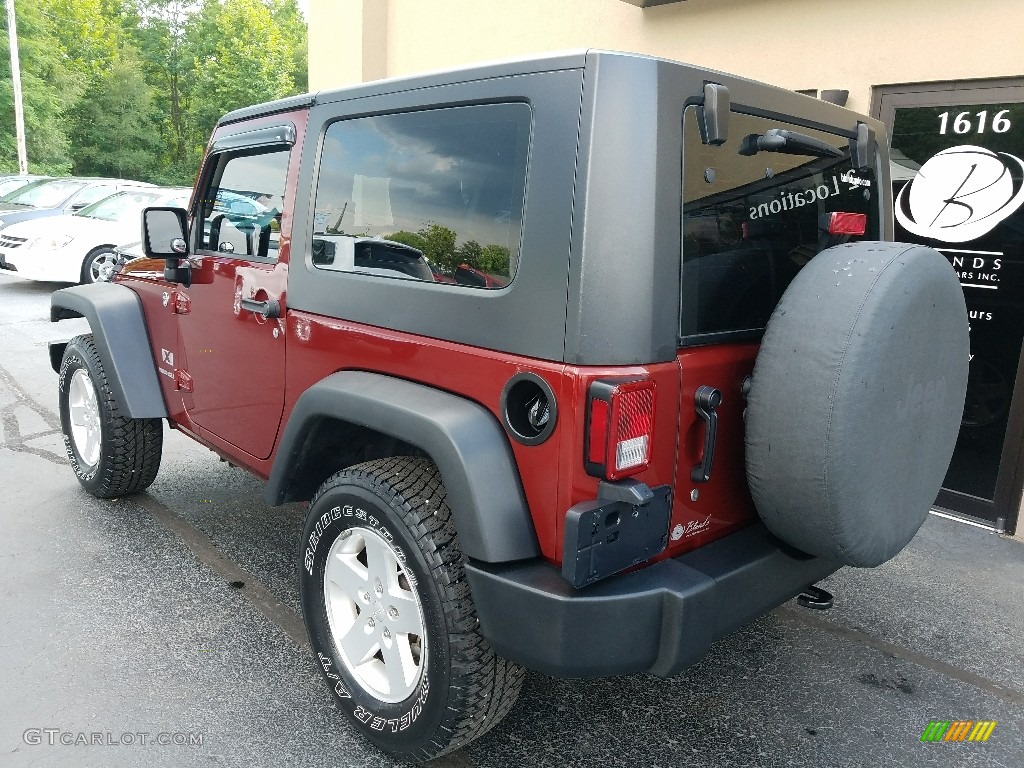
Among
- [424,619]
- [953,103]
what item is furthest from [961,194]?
[424,619]

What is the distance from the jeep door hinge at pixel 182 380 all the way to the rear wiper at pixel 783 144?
255 cm

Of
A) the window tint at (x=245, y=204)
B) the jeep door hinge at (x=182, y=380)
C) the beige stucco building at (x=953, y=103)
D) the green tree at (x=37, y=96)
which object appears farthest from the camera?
the green tree at (x=37, y=96)

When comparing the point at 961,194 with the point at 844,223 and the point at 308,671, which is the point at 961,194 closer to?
the point at 844,223

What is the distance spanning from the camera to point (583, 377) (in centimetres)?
185

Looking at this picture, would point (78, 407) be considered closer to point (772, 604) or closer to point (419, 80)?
point (419, 80)

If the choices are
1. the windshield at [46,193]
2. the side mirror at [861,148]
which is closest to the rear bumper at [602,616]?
the side mirror at [861,148]

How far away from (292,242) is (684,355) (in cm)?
149

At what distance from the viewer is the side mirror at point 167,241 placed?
11.1 feet

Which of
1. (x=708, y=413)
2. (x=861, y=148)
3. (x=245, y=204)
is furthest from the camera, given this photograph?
(x=245, y=204)

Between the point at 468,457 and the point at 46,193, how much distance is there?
14.5 metres

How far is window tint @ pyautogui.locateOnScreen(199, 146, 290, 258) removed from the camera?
9.62 ft

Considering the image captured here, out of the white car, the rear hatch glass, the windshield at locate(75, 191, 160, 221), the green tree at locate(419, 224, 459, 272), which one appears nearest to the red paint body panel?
the rear hatch glass

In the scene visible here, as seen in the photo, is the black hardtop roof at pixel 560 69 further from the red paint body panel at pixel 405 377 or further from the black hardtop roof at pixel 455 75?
the red paint body panel at pixel 405 377

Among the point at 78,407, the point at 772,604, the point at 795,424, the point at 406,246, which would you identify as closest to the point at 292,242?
the point at 406,246
